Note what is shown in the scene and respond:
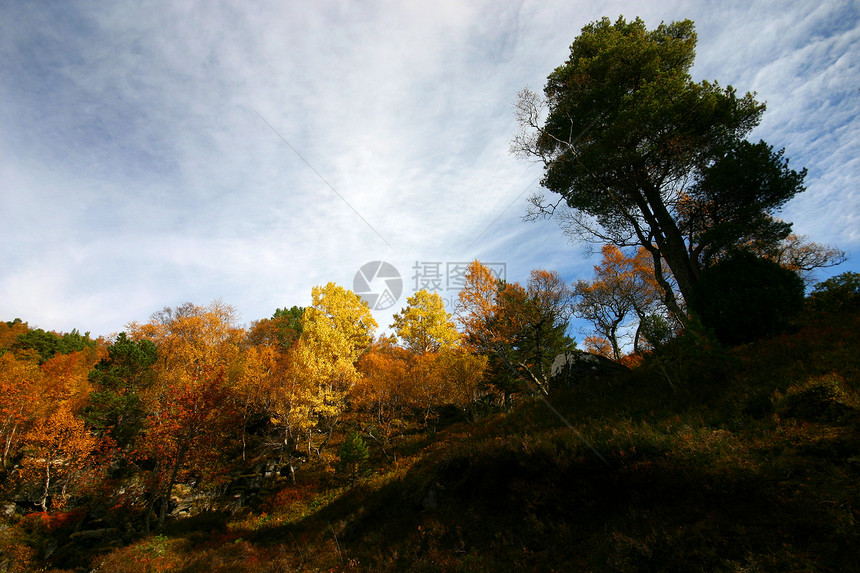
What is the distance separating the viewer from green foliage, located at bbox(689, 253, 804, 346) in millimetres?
10141

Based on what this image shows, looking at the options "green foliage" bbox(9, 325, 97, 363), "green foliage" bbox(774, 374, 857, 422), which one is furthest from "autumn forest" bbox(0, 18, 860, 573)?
"green foliage" bbox(9, 325, 97, 363)

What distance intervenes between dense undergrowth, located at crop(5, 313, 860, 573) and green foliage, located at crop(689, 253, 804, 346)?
2.85 ft

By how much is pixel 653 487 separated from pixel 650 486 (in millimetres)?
56

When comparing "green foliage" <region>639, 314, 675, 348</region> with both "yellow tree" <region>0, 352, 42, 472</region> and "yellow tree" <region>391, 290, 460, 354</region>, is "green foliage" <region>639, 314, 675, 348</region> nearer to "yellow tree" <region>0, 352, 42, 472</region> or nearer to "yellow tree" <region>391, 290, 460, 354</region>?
"yellow tree" <region>391, 290, 460, 354</region>

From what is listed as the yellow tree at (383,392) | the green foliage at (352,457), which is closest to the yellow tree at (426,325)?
the yellow tree at (383,392)

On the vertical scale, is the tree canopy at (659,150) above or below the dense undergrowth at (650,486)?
above

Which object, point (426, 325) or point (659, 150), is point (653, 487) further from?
point (426, 325)

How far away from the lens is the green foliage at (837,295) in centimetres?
1039

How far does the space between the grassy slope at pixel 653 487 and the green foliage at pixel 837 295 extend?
6.81 feet

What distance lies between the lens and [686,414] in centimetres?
730

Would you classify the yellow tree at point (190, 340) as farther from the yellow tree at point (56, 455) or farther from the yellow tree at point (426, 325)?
the yellow tree at point (426, 325)

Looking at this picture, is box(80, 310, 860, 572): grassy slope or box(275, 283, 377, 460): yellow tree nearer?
box(80, 310, 860, 572): grassy slope

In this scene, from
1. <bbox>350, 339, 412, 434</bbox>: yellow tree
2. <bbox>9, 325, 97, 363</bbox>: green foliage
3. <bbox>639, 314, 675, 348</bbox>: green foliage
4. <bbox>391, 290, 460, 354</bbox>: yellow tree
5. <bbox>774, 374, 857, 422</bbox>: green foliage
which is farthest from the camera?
<bbox>9, 325, 97, 363</bbox>: green foliage

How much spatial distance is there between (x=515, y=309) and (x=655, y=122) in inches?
413
